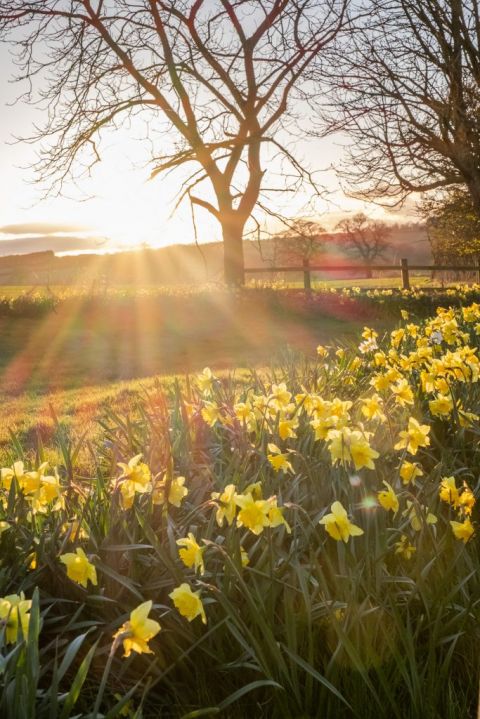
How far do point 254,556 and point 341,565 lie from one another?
0.38m

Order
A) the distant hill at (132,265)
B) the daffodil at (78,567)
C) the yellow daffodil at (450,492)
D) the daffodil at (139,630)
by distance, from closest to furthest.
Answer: the daffodil at (139,630), the daffodil at (78,567), the yellow daffodil at (450,492), the distant hill at (132,265)

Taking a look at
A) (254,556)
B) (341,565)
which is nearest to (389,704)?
(341,565)

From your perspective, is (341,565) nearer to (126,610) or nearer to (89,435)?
(126,610)

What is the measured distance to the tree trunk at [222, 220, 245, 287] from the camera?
1861 centimetres

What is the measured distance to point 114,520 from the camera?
89.4 inches

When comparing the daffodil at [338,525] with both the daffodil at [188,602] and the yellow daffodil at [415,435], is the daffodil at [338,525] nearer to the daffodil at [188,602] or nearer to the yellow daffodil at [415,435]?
the daffodil at [188,602]

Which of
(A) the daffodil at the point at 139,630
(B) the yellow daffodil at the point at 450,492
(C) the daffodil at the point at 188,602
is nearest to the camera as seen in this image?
(A) the daffodil at the point at 139,630

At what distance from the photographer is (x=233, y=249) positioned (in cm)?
1864

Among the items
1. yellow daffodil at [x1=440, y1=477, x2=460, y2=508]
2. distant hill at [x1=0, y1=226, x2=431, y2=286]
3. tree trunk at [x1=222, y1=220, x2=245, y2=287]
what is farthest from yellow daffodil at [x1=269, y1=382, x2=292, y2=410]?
tree trunk at [x1=222, y1=220, x2=245, y2=287]

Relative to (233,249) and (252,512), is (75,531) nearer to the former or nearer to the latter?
(252,512)

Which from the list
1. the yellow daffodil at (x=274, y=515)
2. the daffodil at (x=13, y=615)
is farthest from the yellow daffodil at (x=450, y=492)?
the daffodil at (x=13, y=615)

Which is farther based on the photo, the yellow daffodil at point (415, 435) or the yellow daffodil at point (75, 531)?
the yellow daffodil at point (415, 435)

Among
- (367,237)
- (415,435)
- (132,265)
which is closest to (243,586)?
(415,435)

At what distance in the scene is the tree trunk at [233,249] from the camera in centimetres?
1861
